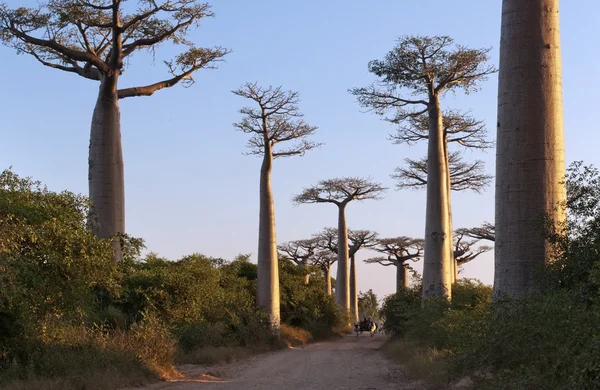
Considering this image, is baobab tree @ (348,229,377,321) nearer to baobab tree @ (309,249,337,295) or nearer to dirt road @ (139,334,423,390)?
baobab tree @ (309,249,337,295)

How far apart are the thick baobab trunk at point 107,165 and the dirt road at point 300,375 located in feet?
12.3

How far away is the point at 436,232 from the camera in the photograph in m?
14.3

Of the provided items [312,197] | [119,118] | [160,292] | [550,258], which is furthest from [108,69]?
[312,197]

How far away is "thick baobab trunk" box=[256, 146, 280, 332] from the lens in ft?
60.5

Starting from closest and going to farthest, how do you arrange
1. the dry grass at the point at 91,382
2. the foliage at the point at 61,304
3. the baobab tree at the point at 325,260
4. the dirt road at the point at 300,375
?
the dry grass at the point at 91,382 < the foliage at the point at 61,304 < the dirt road at the point at 300,375 < the baobab tree at the point at 325,260

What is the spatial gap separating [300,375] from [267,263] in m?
8.88

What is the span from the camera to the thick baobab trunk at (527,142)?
6.96m

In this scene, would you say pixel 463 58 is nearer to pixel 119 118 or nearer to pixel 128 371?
pixel 119 118

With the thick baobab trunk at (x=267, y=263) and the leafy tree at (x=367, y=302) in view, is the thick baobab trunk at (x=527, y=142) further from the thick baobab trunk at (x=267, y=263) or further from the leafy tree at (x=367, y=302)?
the leafy tree at (x=367, y=302)

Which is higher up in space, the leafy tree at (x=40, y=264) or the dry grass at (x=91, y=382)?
the leafy tree at (x=40, y=264)

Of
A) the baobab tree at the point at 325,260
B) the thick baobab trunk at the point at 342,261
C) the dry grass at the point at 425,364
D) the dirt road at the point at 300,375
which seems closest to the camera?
the dry grass at the point at 425,364

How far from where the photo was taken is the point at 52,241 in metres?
7.62

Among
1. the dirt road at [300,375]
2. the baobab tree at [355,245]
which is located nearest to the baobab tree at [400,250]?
the baobab tree at [355,245]

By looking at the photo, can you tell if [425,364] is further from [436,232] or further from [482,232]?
[482,232]
